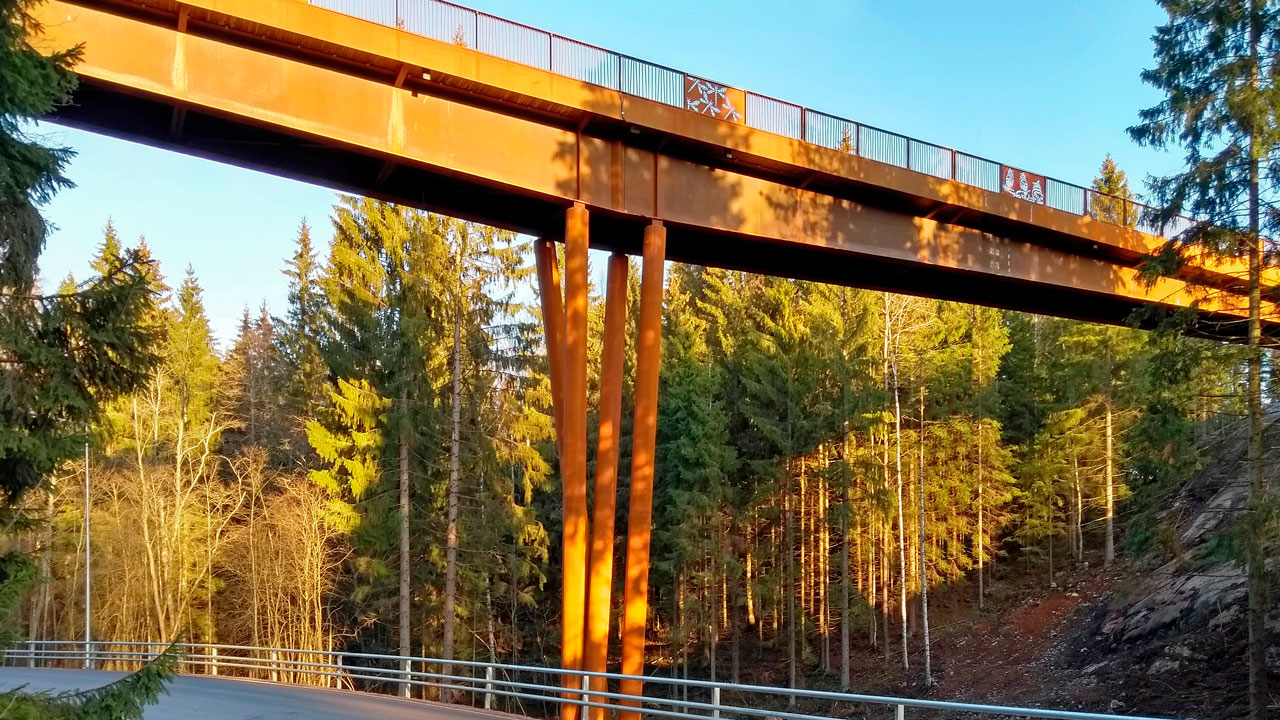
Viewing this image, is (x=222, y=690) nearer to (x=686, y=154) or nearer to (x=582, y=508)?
(x=582, y=508)

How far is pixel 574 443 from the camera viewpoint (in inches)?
595

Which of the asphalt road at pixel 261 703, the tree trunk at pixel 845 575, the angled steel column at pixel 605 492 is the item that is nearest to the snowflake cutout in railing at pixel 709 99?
the angled steel column at pixel 605 492

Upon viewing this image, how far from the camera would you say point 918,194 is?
18031 millimetres

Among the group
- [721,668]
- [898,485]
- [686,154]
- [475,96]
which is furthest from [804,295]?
[475,96]

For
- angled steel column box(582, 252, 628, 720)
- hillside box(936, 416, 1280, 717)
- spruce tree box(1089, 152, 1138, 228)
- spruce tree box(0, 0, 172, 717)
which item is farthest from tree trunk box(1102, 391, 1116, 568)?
spruce tree box(0, 0, 172, 717)

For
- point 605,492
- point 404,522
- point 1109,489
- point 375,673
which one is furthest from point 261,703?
point 1109,489

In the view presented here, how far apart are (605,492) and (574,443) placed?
92 cm

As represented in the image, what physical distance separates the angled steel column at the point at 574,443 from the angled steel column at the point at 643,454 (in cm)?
77

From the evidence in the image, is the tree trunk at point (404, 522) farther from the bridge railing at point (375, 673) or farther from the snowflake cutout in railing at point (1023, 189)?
the snowflake cutout in railing at point (1023, 189)

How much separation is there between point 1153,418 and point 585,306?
39.3 feet

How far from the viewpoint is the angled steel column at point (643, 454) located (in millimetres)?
15008

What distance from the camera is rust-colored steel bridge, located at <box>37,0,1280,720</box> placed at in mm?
12875

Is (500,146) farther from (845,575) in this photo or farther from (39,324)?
(845,575)

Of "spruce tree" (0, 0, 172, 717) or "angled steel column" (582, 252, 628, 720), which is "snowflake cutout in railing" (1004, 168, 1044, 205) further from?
"spruce tree" (0, 0, 172, 717)
